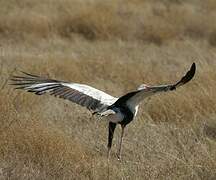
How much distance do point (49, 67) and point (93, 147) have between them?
9.12 feet

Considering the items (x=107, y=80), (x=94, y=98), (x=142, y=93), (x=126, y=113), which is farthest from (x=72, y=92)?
(x=107, y=80)

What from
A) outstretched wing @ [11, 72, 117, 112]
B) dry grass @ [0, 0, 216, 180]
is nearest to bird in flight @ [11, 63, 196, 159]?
outstretched wing @ [11, 72, 117, 112]

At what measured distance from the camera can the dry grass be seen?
470 centimetres

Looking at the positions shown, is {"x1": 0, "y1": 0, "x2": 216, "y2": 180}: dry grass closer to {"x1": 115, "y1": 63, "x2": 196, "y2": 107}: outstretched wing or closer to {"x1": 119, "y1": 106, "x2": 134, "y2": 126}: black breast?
{"x1": 119, "y1": 106, "x2": 134, "y2": 126}: black breast

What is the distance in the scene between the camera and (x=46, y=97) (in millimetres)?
6656

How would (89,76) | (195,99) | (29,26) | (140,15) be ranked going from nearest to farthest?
(195,99) < (89,76) < (29,26) < (140,15)

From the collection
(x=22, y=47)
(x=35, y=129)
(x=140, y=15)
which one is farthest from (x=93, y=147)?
(x=140, y=15)

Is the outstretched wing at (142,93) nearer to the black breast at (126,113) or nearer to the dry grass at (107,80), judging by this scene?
the black breast at (126,113)

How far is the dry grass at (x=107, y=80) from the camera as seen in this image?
4.70m

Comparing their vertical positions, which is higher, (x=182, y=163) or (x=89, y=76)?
(x=182, y=163)

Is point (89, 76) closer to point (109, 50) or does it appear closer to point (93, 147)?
point (109, 50)

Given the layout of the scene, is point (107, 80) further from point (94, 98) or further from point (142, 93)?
point (142, 93)

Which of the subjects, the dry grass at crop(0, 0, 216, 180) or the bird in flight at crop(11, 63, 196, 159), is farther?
the dry grass at crop(0, 0, 216, 180)

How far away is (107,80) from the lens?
310 inches
